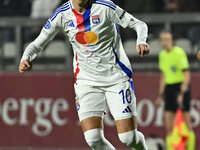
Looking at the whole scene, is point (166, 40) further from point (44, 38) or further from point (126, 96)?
point (44, 38)

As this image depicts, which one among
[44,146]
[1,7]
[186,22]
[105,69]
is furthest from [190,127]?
[105,69]

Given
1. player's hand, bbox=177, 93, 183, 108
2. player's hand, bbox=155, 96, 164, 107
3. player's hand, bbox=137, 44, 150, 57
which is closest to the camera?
player's hand, bbox=137, 44, 150, 57

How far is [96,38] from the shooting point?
6746 millimetres

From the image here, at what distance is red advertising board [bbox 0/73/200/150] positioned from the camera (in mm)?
11531

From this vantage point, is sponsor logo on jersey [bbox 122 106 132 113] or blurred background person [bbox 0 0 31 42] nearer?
sponsor logo on jersey [bbox 122 106 132 113]

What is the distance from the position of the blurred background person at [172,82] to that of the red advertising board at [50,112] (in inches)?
8.1

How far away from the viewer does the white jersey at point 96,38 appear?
671 cm

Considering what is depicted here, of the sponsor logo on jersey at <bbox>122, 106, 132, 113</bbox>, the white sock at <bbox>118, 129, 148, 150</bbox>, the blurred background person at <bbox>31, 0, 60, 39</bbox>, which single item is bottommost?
the white sock at <bbox>118, 129, 148, 150</bbox>

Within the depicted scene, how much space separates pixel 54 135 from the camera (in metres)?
11.6

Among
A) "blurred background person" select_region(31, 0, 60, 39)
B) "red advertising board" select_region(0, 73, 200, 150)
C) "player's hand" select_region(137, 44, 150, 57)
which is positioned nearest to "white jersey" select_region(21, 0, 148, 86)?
"player's hand" select_region(137, 44, 150, 57)

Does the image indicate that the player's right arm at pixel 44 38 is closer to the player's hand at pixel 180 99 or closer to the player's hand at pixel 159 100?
the player's hand at pixel 180 99

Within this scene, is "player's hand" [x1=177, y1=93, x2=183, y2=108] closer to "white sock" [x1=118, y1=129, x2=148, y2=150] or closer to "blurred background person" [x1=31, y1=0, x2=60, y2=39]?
"blurred background person" [x1=31, y1=0, x2=60, y2=39]

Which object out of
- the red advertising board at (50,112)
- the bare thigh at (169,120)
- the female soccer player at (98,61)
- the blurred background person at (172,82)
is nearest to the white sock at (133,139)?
the female soccer player at (98,61)

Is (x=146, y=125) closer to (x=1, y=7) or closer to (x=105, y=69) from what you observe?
(x=1, y=7)
